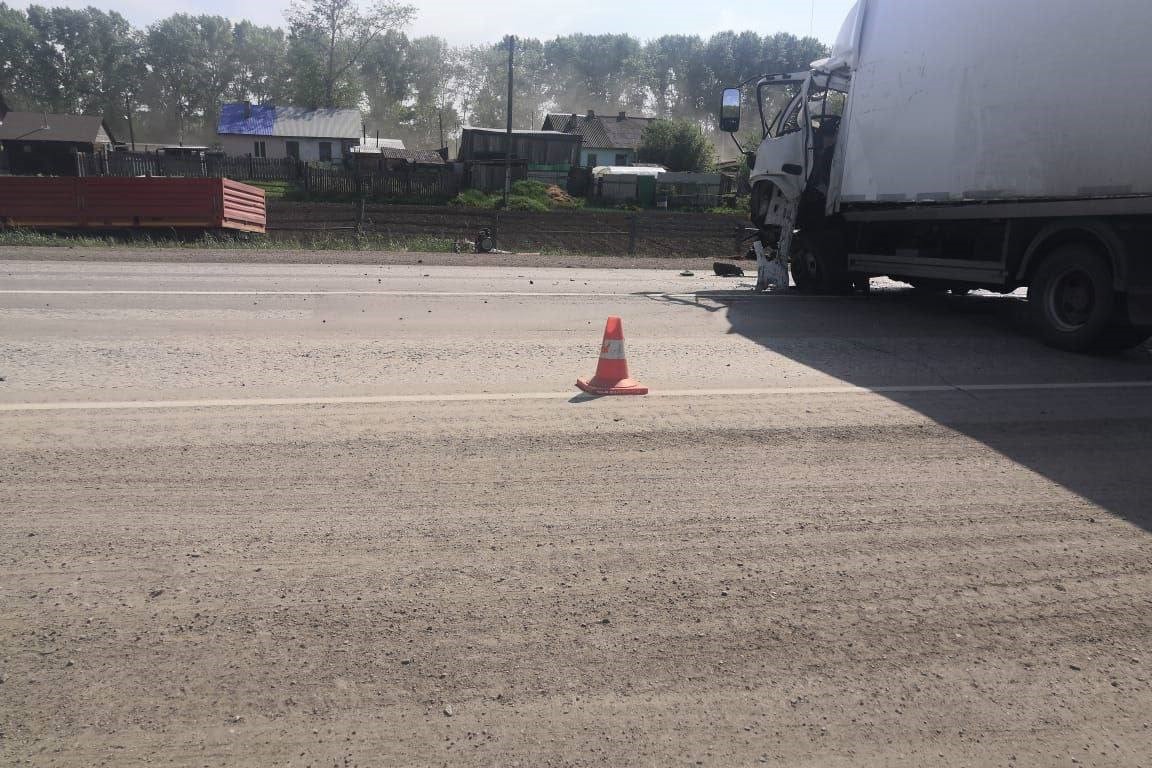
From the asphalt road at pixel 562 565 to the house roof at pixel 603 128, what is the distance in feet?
234

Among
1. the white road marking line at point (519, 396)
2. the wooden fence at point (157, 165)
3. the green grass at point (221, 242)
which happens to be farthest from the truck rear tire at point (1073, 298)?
the wooden fence at point (157, 165)

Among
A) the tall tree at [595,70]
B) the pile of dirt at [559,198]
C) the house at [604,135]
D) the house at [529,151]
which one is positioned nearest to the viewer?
the pile of dirt at [559,198]

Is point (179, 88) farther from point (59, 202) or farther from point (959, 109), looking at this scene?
point (959, 109)

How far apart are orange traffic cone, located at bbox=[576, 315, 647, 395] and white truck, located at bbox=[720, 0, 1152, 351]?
15.8ft

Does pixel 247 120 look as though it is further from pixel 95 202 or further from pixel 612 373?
pixel 612 373

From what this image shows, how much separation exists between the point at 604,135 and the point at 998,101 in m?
69.8

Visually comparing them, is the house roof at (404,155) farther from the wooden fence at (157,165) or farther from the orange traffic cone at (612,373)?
the orange traffic cone at (612,373)

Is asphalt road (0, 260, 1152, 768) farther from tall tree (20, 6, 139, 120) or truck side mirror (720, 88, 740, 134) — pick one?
tall tree (20, 6, 139, 120)

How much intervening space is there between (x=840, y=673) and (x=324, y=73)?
3935 inches

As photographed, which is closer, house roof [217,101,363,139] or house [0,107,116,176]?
house [0,107,116,176]

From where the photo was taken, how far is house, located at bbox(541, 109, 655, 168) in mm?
74375

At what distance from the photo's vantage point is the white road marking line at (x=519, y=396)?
5.37 m

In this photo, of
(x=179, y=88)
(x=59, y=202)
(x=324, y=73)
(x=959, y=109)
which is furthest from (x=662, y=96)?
(x=959, y=109)

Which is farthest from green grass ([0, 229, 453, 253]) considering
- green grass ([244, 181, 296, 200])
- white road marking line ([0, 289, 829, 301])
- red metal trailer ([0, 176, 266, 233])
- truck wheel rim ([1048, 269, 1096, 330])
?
green grass ([244, 181, 296, 200])
